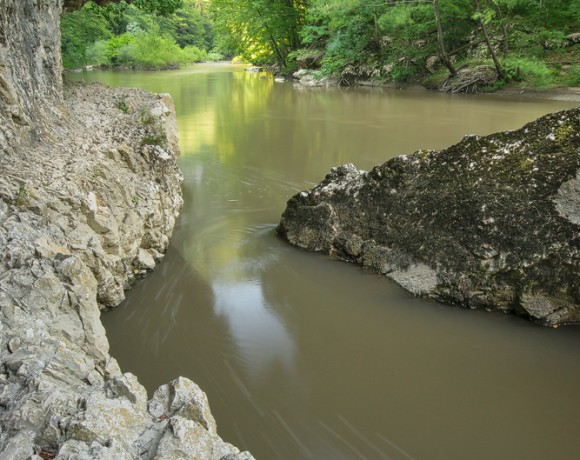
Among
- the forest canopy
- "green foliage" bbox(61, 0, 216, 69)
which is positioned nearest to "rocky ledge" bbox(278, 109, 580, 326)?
the forest canopy

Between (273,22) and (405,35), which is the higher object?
(273,22)

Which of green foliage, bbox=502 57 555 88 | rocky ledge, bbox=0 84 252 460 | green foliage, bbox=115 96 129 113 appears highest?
green foliage, bbox=502 57 555 88

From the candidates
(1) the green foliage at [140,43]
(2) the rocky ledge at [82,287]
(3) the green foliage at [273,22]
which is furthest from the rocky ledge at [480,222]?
(3) the green foliage at [273,22]

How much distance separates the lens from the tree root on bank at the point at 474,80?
1952 cm

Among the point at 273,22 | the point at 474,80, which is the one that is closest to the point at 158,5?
the point at 474,80

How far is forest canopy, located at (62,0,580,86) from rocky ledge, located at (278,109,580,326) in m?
8.59

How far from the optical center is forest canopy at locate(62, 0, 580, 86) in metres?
18.1

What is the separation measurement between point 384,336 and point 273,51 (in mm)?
39886

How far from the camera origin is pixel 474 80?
1964 centimetres

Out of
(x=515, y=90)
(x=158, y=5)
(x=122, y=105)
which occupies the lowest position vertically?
Answer: (x=122, y=105)

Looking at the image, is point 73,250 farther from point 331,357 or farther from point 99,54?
point 99,54

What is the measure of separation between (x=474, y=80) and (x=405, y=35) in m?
6.27

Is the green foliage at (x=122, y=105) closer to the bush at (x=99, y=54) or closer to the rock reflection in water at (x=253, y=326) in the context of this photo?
the rock reflection in water at (x=253, y=326)

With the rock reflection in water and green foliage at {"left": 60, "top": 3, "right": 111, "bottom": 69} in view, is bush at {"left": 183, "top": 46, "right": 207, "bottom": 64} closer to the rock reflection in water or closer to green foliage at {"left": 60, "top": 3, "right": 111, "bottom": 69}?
green foliage at {"left": 60, "top": 3, "right": 111, "bottom": 69}
